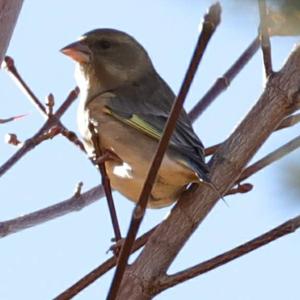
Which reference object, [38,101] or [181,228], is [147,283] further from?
[38,101]

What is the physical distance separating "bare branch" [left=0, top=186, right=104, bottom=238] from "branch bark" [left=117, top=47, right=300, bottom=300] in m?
0.93

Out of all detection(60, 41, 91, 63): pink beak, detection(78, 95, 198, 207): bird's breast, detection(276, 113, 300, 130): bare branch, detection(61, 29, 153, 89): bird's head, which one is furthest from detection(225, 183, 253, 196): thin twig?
detection(60, 41, 91, 63): pink beak

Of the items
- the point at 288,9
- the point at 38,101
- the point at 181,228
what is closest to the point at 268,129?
the point at 181,228

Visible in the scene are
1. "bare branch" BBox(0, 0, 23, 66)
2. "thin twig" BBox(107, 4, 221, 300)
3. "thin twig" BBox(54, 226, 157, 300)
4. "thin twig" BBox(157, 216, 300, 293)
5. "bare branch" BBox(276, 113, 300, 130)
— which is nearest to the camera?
"thin twig" BBox(107, 4, 221, 300)

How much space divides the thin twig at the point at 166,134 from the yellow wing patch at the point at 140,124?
185 cm

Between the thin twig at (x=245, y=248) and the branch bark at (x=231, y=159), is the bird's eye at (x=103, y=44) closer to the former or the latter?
the branch bark at (x=231, y=159)

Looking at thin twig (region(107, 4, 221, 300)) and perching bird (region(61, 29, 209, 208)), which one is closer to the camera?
thin twig (region(107, 4, 221, 300))

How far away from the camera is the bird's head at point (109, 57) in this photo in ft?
13.9

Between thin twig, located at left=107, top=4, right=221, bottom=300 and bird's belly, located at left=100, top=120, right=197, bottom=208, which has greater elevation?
bird's belly, located at left=100, top=120, right=197, bottom=208

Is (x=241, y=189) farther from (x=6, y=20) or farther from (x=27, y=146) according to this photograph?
(x=6, y=20)

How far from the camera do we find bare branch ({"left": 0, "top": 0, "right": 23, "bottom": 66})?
269cm

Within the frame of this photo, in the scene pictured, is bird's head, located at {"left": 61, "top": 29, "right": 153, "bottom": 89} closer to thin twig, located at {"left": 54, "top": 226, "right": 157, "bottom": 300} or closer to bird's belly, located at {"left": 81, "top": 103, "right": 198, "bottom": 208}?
bird's belly, located at {"left": 81, "top": 103, "right": 198, "bottom": 208}

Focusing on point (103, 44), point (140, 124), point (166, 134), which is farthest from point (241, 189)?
point (103, 44)

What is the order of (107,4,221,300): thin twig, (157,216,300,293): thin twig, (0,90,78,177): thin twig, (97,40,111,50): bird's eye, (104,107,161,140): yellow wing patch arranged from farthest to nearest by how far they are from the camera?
(97,40,111,50): bird's eye
(104,107,161,140): yellow wing patch
(0,90,78,177): thin twig
(157,216,300,293): thin twig
(107,4,221,300): thin twig
